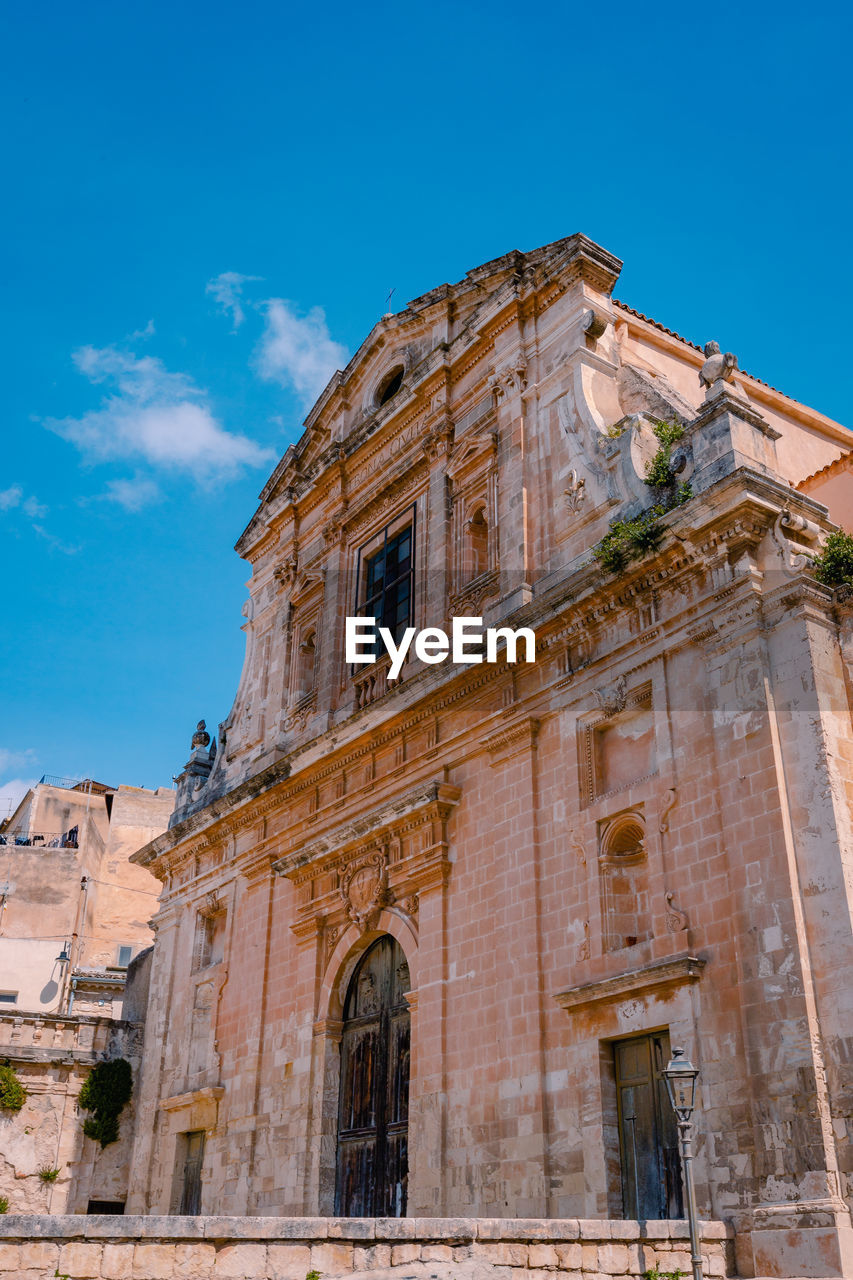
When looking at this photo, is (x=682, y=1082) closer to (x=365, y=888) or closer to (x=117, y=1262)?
(x=117, y=1262)

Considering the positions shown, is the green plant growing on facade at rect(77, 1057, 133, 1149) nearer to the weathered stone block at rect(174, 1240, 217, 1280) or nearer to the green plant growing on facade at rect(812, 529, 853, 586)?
the weathered stone block at rect(174, 1240, 217, 1280)

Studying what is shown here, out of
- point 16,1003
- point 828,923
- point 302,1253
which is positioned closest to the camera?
point 302,1253

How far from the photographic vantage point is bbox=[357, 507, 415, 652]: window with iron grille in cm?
1597

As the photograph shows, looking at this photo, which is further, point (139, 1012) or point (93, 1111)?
point (139, 1012)

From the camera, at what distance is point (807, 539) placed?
10383mm

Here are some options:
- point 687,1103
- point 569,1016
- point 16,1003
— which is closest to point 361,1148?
point 569,1016

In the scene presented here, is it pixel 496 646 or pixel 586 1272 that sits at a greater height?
pixel 496 646

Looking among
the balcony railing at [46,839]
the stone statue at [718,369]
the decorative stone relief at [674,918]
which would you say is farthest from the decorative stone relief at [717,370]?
the balcony railing at [46,839]

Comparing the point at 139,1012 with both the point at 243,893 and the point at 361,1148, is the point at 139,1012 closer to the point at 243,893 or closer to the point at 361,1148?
the point at 243,893

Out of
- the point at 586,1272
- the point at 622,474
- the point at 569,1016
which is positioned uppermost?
the point at 622,474

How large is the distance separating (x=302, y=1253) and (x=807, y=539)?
262 inches

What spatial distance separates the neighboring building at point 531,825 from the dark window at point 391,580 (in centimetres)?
6

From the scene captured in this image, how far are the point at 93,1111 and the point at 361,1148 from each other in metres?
6.45

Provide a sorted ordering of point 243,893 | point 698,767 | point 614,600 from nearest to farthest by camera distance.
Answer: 1. point 698,767
2. point 614,600
3. point 243,893
